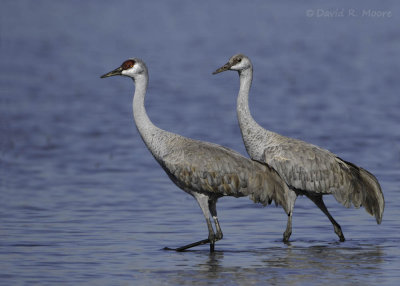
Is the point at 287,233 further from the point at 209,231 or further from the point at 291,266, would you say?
the point at 291,266

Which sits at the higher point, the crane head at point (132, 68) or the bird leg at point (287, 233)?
the crane head at point (132, 68)

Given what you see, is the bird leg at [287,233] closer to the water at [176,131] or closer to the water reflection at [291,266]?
the water at [176,131]

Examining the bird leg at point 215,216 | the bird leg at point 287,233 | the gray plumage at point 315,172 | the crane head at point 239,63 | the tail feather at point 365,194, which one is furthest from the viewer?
the crane head at point 239,63

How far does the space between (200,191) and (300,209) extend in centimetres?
234

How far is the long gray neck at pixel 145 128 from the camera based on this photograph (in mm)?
10008

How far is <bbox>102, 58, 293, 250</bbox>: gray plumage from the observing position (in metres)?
9.74

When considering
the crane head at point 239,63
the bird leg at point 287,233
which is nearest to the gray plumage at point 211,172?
the bird leg at point 287,233

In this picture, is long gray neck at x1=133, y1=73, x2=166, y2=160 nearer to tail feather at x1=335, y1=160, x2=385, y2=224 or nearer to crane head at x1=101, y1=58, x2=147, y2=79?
crane head at x1=101, y1=58, x2=147, y2=79

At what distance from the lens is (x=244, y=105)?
430 inches

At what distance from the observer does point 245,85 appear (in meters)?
11.1

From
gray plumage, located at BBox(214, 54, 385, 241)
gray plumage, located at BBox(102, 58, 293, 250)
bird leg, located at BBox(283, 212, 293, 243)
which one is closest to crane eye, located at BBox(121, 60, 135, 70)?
gray plumage, located at BBox(102, 58, 293, 250)

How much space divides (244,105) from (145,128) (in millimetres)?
1259

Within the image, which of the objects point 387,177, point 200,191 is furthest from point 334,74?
point 200,191

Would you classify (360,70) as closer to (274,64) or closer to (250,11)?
(274,64)
